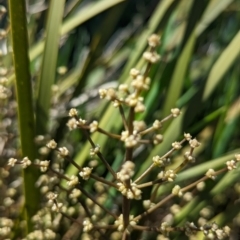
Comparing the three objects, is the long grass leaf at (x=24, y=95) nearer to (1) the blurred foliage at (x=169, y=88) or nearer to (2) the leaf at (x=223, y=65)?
(1) the blurred foliage at (x=169, y=88)

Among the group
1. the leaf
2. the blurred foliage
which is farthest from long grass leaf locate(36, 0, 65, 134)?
the leaf

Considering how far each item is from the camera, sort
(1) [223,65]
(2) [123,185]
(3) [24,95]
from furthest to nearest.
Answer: (1) [223,65] < (3) [24,95] < (2) [123,185]

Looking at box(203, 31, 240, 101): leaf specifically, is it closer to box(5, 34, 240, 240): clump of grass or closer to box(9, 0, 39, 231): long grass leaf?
box(5, 34, 240, 240): clump of grass

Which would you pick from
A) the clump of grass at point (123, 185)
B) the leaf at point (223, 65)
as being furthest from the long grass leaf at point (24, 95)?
the leaf at point (223, 65)

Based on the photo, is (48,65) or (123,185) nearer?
(123,185)

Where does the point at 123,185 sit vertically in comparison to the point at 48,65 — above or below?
below

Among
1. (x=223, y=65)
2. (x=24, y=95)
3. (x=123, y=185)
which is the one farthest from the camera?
(x=223, y=65)

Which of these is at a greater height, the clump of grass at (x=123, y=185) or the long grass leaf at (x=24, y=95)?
the long grass leaf at (x=24, y=95)

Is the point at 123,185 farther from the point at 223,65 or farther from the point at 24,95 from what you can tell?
the point at 223,65

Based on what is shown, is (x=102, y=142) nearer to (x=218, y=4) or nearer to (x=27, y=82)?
(x=27, y=82)

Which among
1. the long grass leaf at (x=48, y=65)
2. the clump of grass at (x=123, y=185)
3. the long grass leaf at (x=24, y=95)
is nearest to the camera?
the clump of grass at (x=123, y=185)

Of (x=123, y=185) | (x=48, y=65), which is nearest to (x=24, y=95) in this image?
(x=48, y=65)
